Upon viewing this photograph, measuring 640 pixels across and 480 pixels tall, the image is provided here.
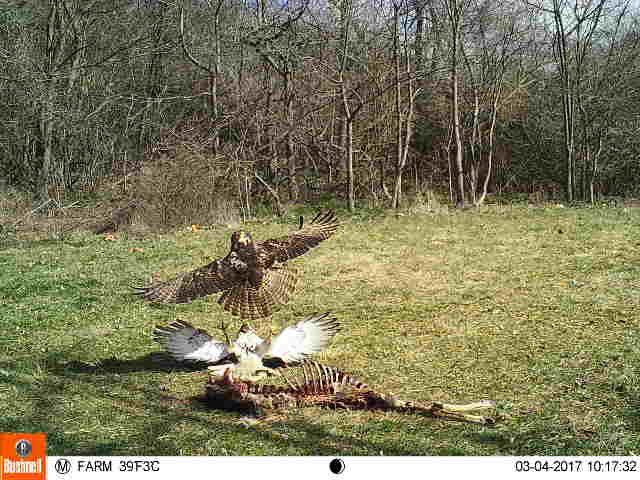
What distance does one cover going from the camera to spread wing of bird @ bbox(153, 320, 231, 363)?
5.19 meters

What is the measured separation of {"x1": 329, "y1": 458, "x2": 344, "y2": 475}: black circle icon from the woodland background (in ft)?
39.4

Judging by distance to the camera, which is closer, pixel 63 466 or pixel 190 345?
pixel 63 466

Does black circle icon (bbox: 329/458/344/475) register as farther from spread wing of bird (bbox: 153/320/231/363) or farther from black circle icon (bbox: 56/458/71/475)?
spread wing of bird (bbox: 153/320/231/363)

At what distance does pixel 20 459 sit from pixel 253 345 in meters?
2.48

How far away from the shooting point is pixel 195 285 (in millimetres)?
4859

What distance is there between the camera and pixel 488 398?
15.4 feet

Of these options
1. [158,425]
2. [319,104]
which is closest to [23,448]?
[158,425]

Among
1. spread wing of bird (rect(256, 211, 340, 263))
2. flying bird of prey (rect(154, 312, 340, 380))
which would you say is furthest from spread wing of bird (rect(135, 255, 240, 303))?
flying bird of prey (rect(154, 312, 340, 380))

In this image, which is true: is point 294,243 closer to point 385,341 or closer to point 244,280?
point 244,280

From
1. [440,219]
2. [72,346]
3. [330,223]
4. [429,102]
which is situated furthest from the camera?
[429,102]

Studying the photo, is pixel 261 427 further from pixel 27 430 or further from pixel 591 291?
pixel 591 291

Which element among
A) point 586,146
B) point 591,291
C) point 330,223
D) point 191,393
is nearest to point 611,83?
point 586,146

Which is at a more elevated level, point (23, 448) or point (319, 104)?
point (319, 104)

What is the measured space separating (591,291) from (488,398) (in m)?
3.40
